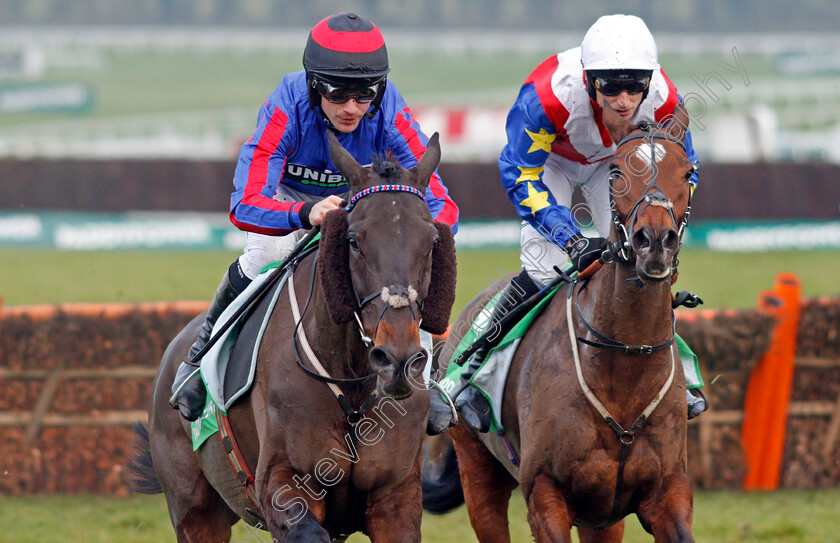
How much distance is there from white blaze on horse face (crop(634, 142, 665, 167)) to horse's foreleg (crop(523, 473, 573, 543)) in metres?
1.29

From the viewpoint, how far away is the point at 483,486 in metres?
5.42

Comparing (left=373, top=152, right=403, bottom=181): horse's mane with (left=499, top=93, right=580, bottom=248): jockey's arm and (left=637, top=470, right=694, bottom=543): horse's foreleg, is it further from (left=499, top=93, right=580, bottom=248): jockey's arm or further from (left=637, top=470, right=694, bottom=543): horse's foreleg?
(left=637, top=470, right=694, bottom=543): horse's foreleg

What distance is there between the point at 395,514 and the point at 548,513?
2.38 feet

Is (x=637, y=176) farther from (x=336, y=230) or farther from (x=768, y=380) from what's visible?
(x=768, y=380)

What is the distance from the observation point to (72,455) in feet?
24.2

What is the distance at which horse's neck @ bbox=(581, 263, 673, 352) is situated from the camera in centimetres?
404

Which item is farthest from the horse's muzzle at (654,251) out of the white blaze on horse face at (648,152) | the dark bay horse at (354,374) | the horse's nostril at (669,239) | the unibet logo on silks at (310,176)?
the unibet logo on silks at (310,176)

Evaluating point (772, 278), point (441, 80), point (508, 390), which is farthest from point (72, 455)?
point (441, 80)

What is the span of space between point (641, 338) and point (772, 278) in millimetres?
10429

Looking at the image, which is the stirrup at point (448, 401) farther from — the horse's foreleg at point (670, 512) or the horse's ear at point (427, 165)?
the horse's ear at point (427, 165)

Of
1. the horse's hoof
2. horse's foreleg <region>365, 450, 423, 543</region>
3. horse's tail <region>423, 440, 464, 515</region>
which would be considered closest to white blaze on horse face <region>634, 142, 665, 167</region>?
horse's foreleg <region>365, 450, 423, 543</region>

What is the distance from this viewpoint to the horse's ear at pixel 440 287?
138 inches

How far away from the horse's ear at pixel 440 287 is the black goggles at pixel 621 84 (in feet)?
4.19

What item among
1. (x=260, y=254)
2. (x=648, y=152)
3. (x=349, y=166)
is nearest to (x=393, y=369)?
(x=349, y=166)
